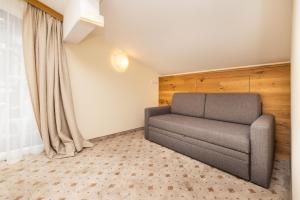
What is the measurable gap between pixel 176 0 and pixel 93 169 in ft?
7.21

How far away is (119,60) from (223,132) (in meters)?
2.39

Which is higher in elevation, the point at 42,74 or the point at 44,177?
the point at 42,74

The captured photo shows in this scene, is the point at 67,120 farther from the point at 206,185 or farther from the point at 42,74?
the point at 206,185

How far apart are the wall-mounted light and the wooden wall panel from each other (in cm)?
167

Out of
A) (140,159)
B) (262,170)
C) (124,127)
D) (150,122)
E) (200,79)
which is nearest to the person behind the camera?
(262,170)

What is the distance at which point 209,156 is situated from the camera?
5.68ft

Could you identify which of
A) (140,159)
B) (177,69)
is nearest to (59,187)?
Result: (140,159)

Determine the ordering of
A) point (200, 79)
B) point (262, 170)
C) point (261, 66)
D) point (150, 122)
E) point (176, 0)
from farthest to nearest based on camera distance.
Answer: point (200, 79) < point (150, 122) < point (261, 66) < point (176, 0) < point (262, 170)

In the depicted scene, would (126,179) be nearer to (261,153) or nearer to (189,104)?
(261,153)

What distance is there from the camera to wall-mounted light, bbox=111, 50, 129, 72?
288 centimetres

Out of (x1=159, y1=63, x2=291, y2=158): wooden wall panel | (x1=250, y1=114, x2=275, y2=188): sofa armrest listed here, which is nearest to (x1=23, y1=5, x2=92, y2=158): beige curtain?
(x1=250, y1=114, x2=275, y2=188): sofa armrest

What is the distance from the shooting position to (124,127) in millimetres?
3082

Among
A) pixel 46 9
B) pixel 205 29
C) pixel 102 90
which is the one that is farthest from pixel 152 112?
pixel 46 9

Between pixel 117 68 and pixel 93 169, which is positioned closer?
pixel 93 169
